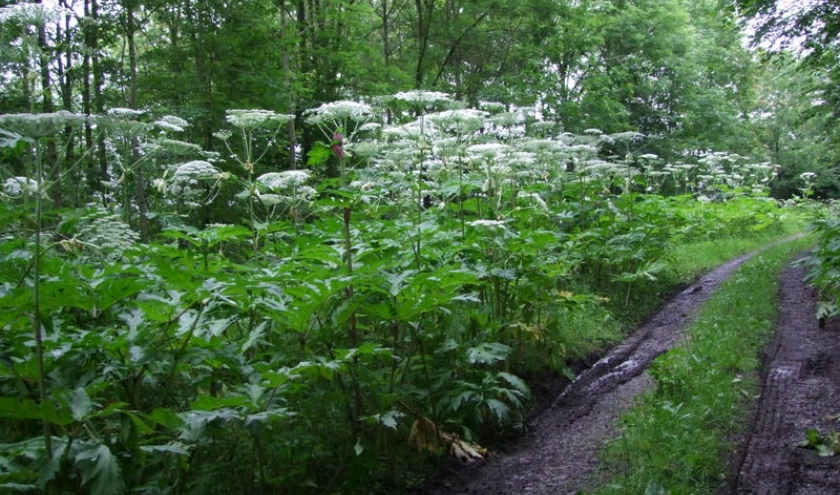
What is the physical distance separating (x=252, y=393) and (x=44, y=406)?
2.46 ft

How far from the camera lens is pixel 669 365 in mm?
5066

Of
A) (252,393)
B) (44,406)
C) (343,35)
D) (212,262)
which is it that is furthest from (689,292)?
(343,35)

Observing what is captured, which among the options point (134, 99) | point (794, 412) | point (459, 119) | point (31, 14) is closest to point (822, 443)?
point (794, 412)

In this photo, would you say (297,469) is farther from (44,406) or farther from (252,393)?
(44,406)

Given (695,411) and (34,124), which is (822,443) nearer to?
(695,411)

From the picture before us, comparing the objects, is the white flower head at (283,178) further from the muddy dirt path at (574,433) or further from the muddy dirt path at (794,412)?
the muddy dirt path at (794,412)

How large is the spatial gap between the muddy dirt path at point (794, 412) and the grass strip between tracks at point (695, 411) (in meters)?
0.12

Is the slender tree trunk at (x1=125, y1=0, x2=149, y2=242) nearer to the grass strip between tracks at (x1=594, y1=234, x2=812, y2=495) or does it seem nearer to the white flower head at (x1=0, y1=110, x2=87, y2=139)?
the white flower head at (x1=0, y1=110, x2=87, y2=139)

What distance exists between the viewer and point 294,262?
3.93 m

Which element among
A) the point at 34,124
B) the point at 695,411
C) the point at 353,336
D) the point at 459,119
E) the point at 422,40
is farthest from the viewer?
the point at 422,40

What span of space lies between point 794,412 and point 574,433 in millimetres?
1572

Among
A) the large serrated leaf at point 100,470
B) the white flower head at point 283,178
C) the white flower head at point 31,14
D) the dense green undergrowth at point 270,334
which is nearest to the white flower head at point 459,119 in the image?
the dense green undergrowth at point 270,334

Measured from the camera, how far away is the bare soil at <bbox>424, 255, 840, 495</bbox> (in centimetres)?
363

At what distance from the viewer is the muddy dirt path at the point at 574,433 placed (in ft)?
12.4
